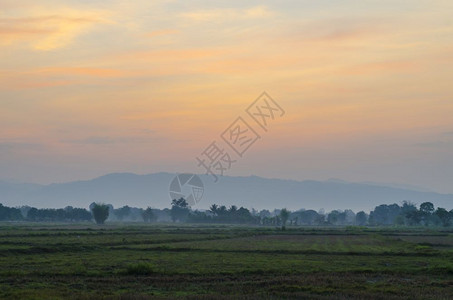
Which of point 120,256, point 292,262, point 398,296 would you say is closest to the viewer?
point 398,296

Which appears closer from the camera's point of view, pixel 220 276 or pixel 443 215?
pixel 220 276

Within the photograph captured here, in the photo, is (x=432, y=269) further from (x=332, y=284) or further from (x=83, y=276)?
(x=83, y=276)

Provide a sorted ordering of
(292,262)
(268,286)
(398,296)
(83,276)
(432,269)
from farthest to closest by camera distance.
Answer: (292,262) < (432,269) < (83,276) < (268,286) < (398,296)

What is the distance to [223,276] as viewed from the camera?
38.9 meters

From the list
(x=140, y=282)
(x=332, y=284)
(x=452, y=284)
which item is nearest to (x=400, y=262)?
(x=452, y=284)

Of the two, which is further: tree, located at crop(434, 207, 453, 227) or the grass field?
tree, located at crop(434, 207, 453, 227)

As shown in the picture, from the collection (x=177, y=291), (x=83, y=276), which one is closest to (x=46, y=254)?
(x=83, y=276)

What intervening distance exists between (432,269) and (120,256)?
28419mm

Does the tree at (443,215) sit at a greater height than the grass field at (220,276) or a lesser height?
greater

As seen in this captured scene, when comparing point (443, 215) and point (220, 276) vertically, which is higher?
point (443, 215)

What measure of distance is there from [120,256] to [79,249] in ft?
33.8

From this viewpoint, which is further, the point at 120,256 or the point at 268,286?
the point at 120,256

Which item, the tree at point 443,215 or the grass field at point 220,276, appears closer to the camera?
the grass field at point 220,276

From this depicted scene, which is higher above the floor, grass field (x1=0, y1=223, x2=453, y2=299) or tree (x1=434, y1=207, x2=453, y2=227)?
tree (x1=434, y1=207, x2=453, y2=227)
